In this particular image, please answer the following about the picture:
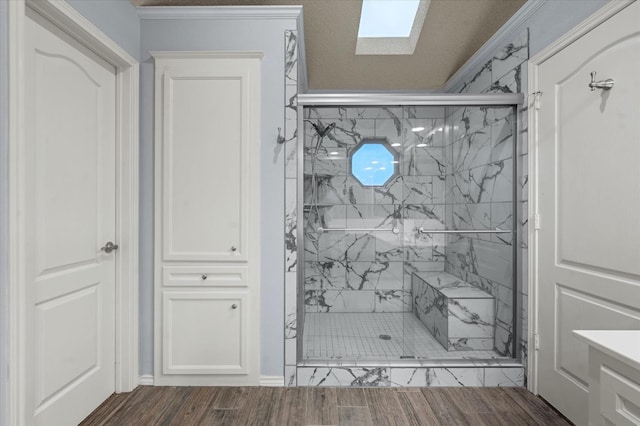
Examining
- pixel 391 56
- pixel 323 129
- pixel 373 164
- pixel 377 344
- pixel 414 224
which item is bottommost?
pixel 377 344

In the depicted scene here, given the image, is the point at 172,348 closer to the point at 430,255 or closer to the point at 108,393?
the point at 108,393

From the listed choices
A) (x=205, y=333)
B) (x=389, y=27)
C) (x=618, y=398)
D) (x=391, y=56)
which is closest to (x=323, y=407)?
(x=205, y=333)

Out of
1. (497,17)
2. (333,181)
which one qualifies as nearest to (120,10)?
(333,181)

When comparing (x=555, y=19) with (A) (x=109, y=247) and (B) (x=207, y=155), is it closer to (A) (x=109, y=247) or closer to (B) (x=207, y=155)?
(B) (x=207, y=155)

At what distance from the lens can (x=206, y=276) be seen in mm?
2309

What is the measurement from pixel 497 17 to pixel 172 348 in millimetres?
3345

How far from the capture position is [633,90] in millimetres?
1601

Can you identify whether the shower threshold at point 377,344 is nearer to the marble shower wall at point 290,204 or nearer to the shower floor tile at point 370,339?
the shower floor tile at point 370,339

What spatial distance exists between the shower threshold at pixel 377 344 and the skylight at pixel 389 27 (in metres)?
2.47

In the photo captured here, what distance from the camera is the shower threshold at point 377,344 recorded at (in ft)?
7.75

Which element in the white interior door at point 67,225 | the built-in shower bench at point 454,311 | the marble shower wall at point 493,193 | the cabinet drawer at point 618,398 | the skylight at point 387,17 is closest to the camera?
the cabinet drawer at point 618,398

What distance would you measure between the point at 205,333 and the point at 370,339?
3.89 ft

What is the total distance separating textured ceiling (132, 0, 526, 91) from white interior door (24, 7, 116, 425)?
82cm

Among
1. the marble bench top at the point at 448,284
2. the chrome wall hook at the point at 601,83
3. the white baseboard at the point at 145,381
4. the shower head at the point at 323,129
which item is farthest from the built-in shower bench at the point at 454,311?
the white baseboard at the point at 145,381
